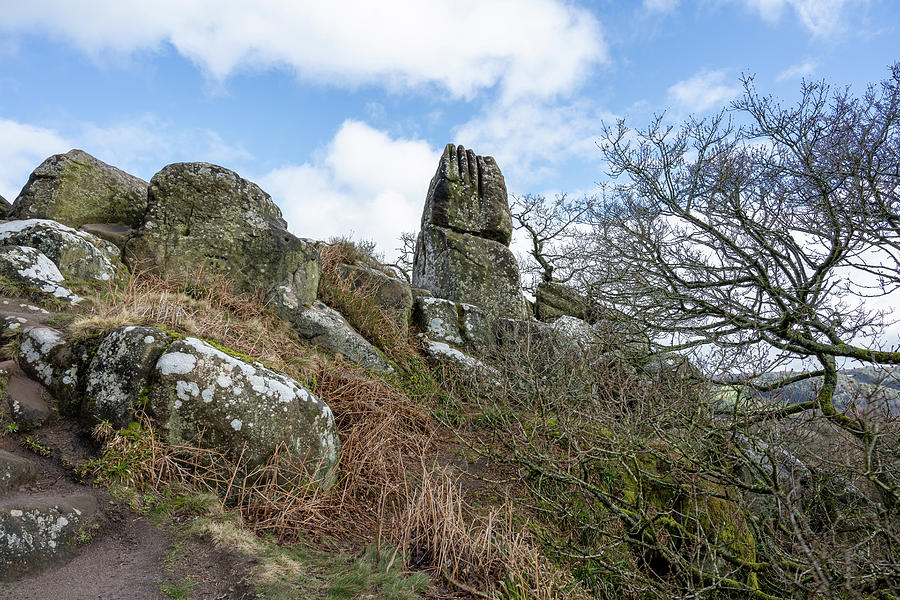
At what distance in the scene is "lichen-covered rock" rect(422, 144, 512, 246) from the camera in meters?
9.68

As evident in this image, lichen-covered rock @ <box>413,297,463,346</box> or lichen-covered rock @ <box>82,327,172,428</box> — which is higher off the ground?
lichen-covered rock @ <box>413,297,463,346</box>

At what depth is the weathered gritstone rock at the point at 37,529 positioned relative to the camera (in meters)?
2.48

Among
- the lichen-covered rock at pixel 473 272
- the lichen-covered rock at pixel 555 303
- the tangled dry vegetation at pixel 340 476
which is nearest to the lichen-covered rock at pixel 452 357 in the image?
the lichen-covered rock at pixel 473 272

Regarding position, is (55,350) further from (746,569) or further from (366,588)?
(746,569)

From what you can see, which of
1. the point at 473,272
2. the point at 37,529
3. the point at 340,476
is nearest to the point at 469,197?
the point at 473,272

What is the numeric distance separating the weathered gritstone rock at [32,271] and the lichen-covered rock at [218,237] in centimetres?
100

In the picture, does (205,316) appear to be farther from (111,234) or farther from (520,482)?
(520,482)

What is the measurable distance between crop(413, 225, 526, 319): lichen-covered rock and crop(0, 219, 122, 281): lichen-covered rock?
527 cm

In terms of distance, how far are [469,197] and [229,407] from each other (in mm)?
7185

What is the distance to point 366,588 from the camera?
8.71 ft

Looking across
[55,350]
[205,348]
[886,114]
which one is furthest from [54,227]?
[886,114]

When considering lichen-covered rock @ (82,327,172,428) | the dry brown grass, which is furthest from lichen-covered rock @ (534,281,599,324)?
lichen-covered rock @ (82,327,172,428)

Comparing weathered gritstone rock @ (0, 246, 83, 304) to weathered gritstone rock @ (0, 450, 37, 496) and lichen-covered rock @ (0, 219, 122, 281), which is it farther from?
weathered gritstone rock @ (0, 450, 37, 496)

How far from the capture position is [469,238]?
31.5 feet
